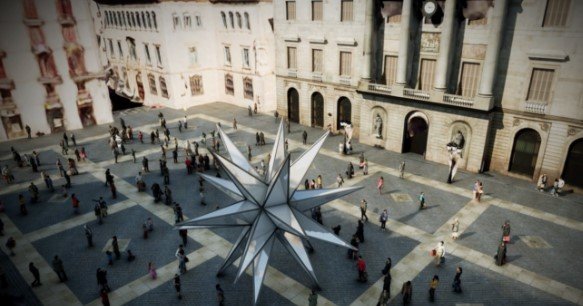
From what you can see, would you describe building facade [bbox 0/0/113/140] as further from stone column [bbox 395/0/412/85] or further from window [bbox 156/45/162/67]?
stone column [bbox 395/0/412/85]

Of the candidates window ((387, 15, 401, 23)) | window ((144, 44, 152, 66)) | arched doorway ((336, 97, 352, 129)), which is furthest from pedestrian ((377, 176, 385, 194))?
window ((144, 44, 152, 66))

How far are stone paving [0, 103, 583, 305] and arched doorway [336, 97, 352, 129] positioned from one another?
26.3ft

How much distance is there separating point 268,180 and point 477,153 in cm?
2097

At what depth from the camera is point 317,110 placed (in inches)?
1734

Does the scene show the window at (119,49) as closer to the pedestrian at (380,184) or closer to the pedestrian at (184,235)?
the pedestrian at (184,235)

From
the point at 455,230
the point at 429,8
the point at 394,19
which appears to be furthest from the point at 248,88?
the point at 455,230

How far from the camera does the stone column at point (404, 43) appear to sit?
31.8m

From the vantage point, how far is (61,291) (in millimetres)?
19641

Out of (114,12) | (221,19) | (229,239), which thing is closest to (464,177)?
(229,239)

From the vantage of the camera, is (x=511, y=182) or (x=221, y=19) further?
(x=221, y=19)

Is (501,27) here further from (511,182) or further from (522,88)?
(511,182)

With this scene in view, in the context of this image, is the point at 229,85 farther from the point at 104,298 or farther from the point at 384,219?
the point at 104,298

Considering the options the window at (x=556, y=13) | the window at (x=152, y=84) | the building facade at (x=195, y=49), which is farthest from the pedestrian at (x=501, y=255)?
the window at (x=152, y=84)

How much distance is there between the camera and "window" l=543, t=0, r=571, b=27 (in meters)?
25.7
